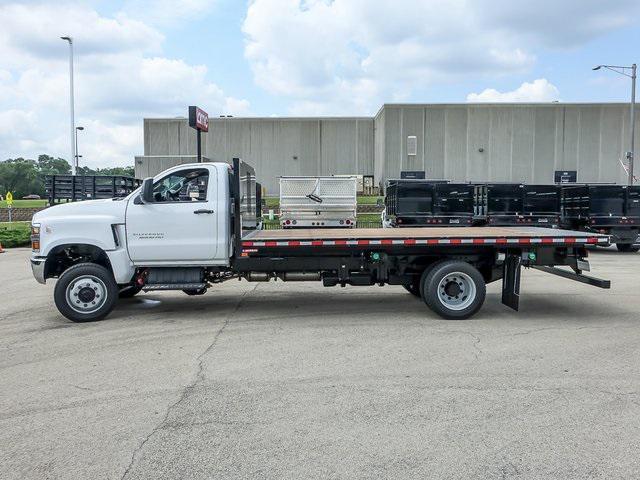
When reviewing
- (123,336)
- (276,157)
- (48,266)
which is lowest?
(123,336)

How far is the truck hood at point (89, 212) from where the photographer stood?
26.9ft

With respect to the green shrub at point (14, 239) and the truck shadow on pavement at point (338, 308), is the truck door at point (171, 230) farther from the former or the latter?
the green shrub at point (14, 239)

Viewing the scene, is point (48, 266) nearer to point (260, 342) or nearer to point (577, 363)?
point (260, 342)

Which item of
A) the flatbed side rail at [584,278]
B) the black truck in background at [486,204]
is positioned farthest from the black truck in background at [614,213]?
the flatbed side rail at [584,278]

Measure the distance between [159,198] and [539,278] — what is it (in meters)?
8.68

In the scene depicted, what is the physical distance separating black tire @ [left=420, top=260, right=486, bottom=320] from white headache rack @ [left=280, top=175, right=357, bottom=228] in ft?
40.6

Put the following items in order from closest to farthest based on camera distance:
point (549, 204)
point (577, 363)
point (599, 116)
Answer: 1. point (577, 363)
2. point (549, 204)
3. point (599, 116)

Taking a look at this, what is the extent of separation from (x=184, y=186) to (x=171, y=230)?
68 cm

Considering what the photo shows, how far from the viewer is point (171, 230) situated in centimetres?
822

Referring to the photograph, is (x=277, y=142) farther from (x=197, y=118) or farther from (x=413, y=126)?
(x=197, y=118)

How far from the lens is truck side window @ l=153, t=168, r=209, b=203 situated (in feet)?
27.3

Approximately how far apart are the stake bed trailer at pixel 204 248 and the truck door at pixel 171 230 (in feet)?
0.05

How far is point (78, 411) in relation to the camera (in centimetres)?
478

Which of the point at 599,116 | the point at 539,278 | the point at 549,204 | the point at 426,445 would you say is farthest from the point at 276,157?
the point at 426,445
